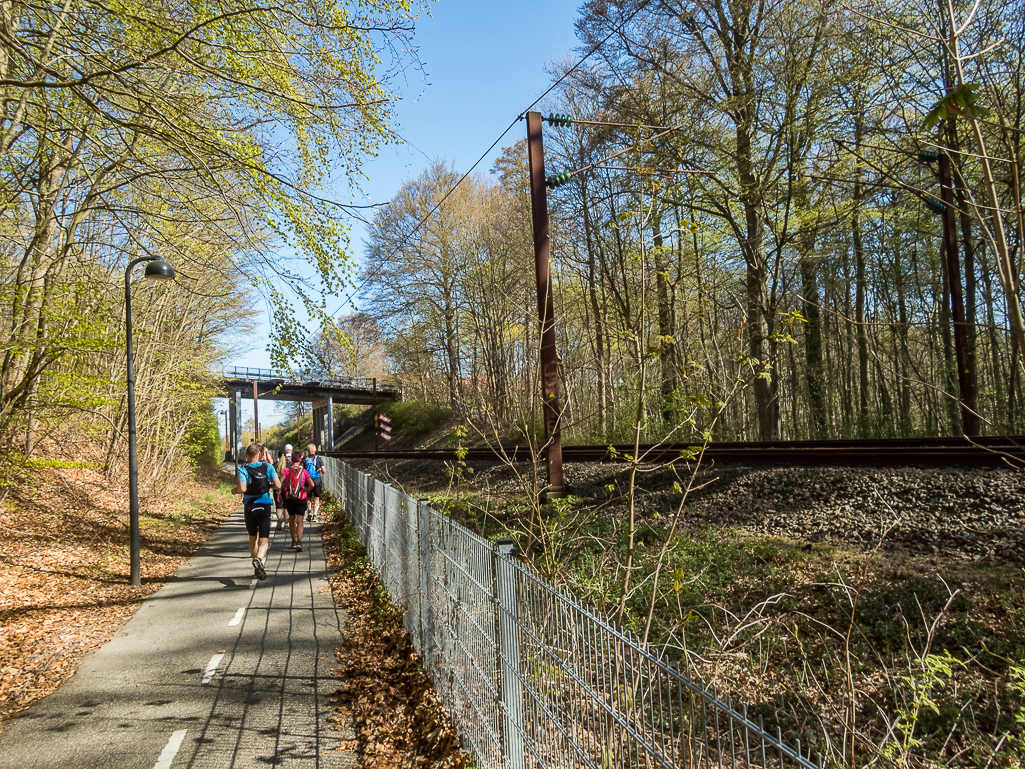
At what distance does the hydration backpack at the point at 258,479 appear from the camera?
8.98 m

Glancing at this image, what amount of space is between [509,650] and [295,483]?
29.0ft

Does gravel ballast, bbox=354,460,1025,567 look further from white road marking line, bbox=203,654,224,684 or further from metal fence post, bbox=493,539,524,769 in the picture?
white road marking line, bbox=203,654,224,684

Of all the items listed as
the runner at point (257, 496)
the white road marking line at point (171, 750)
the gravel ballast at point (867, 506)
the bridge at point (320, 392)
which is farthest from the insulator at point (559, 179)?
the bridge at point (320, 392)

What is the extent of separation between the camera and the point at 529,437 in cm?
511

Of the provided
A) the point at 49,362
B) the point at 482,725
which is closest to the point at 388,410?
the point at 49,362

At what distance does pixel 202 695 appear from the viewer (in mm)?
5148

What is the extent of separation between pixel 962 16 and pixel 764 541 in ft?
27.8

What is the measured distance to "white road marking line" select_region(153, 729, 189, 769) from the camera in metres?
4.09

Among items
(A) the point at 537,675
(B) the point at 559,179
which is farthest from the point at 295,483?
(A) the point at 537,675

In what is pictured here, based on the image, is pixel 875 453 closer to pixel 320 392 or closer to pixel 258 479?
pixel 258 479

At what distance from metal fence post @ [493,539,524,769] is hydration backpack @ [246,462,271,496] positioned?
259 inches

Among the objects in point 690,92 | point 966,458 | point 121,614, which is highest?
point 690,92

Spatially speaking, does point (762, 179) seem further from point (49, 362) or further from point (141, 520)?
point (141, 520)

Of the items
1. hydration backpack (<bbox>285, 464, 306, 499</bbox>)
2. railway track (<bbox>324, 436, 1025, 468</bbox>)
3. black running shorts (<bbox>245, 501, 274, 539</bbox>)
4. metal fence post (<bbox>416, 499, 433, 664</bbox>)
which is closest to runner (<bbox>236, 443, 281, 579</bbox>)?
black running shorts (<bbox>245, 501, 274, 539</bbox>)
